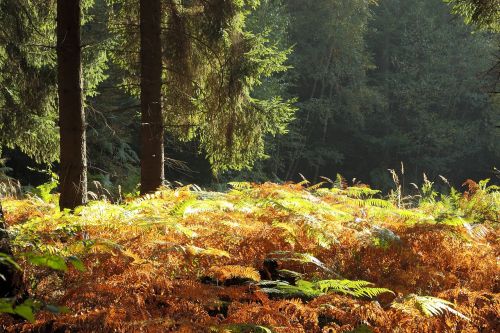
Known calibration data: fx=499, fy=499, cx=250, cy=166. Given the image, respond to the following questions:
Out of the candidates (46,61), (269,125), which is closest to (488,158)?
(269,125)

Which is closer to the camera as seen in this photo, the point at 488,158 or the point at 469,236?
the point at 469,236

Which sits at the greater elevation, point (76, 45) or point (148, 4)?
point (148, 4)

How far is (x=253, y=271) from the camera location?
278cm

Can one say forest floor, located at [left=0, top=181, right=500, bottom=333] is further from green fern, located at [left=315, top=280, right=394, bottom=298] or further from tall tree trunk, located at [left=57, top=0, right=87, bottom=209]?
tall tree trunk, located at [left=57, top=0, right=87, bottom=209]

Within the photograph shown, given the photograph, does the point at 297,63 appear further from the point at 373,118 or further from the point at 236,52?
the point at 236,52

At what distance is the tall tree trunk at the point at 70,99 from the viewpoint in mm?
5086

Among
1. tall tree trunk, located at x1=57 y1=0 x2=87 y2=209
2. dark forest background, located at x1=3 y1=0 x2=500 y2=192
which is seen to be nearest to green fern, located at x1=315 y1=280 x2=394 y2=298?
tall tree trunk, located at x1=57 y1=0 x2=87 y2=209

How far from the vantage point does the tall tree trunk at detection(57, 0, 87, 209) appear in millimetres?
5086

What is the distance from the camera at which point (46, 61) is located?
8.38m

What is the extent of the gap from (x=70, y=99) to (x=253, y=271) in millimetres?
3238

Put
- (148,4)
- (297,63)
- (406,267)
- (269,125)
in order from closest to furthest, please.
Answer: (406,267), (148,4), (269,125), (297,63)

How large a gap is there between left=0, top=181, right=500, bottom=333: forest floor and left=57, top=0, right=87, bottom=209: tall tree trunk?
0.77 metres

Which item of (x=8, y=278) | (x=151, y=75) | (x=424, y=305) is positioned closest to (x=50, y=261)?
(x=8, y=278)

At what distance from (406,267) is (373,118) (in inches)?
1233
